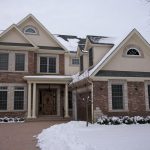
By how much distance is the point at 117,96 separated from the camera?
18.4 meters

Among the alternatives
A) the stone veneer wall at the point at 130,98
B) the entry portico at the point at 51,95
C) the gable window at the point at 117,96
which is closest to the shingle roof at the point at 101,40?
the stone veneer wall at the point at 130,98

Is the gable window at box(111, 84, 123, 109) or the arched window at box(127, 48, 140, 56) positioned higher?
the arched window at box(127, 48, 140, 56)

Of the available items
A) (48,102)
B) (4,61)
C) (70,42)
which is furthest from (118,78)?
(70,42)

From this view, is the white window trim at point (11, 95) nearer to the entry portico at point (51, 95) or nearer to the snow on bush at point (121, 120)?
the entry portico at point (51, 95)

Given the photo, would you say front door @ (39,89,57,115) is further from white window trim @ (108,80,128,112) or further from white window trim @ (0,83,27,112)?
white window trim @ (108,80,128,112)

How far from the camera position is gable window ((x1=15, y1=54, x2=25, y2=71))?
23.5 m

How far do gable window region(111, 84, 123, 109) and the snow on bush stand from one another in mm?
1046

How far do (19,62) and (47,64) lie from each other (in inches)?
113

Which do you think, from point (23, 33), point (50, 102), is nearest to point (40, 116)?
point (50, 102)

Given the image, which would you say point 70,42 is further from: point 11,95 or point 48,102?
point 11,95

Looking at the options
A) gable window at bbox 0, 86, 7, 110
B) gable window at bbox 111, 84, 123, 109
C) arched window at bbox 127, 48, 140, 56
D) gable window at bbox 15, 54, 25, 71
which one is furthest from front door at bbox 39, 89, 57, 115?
arched window at bbox 127, 48, 140, 56

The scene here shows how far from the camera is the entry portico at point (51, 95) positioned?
22936mm

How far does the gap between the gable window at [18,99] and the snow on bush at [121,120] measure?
8540 mm

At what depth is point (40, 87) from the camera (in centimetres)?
2422
